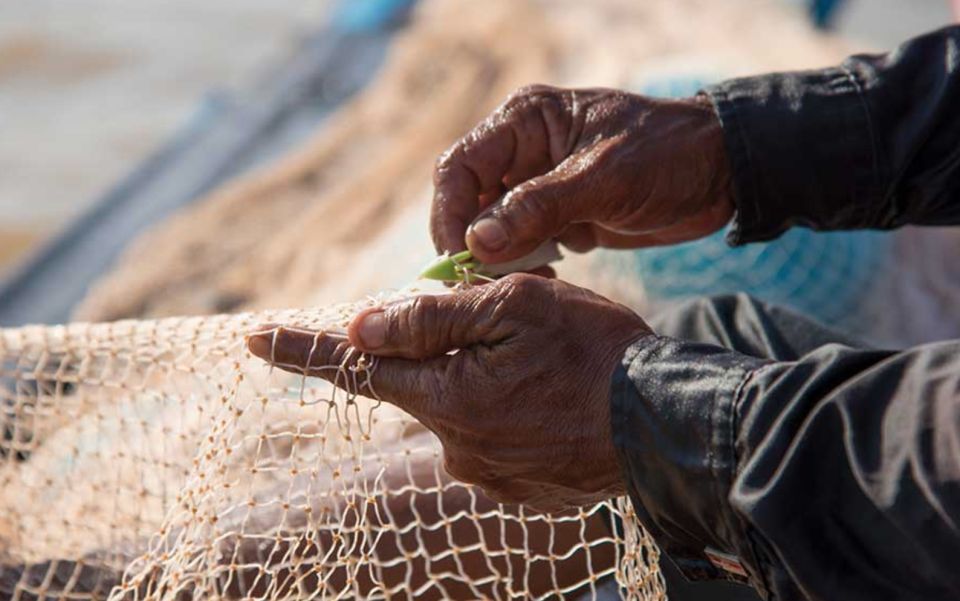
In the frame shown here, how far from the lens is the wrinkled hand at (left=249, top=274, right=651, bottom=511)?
48.8 inches

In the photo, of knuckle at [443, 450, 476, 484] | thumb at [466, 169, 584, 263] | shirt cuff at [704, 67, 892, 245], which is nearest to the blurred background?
shirt cuff at [704, 67, 892, 245]

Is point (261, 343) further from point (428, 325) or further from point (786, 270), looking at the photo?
point (786, 270)

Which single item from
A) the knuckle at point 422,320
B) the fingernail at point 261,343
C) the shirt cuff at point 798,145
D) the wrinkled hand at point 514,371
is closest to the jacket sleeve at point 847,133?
the shirt cuff at point 798,145

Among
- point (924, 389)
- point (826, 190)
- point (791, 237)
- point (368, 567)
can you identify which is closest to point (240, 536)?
point (368, 567)

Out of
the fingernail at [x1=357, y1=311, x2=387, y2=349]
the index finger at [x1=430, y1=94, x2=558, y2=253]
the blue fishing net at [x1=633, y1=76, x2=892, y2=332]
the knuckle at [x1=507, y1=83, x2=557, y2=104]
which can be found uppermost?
the knuckle at [x1=507, y1=83, x2=557, y2=104]

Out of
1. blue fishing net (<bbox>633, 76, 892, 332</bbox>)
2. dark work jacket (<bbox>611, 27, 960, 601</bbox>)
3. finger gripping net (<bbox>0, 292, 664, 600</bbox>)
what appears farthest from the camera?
blue fishing net (<bbox>633, 76, 892, 332</bbox>)

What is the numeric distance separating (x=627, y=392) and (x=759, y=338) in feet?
1.54

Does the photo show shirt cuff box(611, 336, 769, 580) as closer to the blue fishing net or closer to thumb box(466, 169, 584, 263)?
thumb box(466, 169, 584, 263)

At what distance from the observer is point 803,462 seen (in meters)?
1.11

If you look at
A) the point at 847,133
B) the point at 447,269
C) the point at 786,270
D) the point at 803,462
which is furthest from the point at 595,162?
the point at 786,270

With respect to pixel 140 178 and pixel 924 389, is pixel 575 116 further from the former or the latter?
pixel 140 178

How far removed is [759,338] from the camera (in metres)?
1.61

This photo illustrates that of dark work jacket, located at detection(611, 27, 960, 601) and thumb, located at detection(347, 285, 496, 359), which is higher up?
thumb, located at detection(347, 285, 496, 359)

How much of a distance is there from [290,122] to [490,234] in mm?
3887
